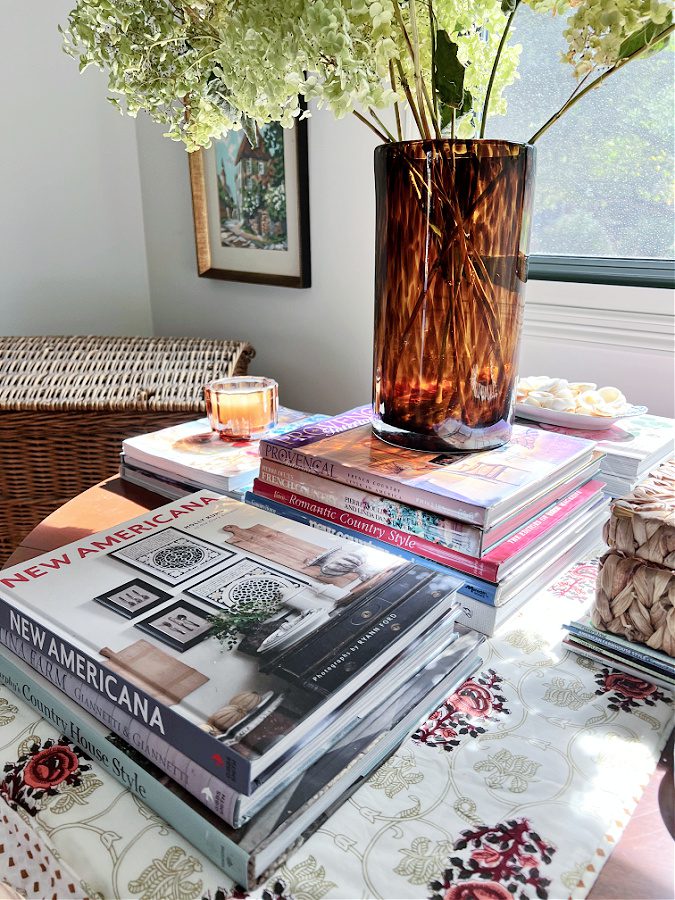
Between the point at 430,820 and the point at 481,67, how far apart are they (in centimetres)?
67

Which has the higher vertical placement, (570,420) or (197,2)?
(197,2)

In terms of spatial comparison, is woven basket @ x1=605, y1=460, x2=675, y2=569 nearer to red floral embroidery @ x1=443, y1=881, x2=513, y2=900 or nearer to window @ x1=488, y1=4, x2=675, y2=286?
red floral embroidery @ x1=443, y1=881, x2=513, y2=900

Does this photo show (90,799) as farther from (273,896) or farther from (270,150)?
(270,150)

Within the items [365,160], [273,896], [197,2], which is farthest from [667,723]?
[365,160]

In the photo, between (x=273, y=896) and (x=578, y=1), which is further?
(x=578, y=1)

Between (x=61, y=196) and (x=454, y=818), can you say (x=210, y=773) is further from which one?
(x=61, y=196)

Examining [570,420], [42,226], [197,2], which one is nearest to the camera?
[197,2]

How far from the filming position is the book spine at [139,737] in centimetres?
41

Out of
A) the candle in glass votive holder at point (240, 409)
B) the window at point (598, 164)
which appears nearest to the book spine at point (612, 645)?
the candle in glass votive holder at point (240, 409)

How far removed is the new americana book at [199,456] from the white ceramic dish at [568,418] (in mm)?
296

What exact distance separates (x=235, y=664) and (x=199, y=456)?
18.7 inches

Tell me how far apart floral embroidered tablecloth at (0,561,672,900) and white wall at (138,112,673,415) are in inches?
27.0

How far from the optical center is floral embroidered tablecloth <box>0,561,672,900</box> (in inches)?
16.2

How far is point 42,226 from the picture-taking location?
168 cm
